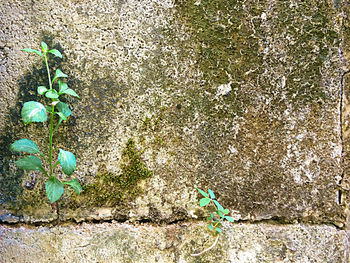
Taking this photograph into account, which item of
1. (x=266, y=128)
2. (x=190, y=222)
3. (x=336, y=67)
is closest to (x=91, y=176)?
(x=190, y=222)

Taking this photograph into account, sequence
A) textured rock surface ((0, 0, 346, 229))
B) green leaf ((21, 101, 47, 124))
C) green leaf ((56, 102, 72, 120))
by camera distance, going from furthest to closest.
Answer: textured rock surface ((0, 0, 346, 229)), green leaf ((56, 102, 72, 120)), green leaf ((21, 101, 47, 124))

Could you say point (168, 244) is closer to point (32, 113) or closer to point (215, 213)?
point (215, 213)

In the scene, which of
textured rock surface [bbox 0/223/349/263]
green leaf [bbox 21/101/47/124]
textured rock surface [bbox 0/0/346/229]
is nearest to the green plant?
green leaf [bbox 21/101/47/124]

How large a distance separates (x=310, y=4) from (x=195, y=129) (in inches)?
29.4

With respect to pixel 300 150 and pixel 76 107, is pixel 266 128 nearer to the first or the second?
pixel 300 150

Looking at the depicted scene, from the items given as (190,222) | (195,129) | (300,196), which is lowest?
(190,222)

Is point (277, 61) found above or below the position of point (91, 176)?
above

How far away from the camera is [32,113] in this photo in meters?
0.92

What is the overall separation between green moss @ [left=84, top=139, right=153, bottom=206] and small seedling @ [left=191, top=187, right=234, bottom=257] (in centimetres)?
28

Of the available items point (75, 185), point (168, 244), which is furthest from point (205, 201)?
point (75, 185)

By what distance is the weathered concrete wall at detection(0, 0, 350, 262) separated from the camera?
1149 mm

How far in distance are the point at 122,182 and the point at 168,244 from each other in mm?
336

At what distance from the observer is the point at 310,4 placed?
46.0 inches

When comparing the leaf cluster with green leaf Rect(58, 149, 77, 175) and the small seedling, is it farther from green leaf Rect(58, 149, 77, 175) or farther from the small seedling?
green leaf Rect(58, 149, 77, 175)
